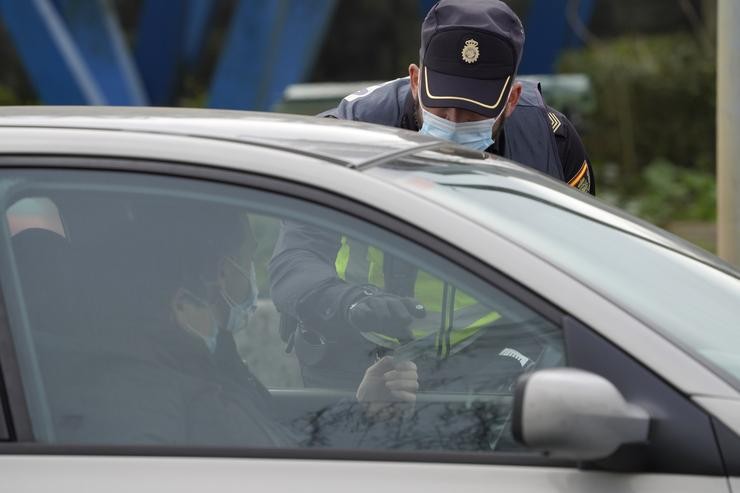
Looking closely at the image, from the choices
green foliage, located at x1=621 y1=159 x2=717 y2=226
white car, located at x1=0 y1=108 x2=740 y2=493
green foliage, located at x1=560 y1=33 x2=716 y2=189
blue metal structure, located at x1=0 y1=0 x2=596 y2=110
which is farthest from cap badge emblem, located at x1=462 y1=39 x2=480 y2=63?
green foliage, located at x1=560 y1=33 x2=716 y2=189

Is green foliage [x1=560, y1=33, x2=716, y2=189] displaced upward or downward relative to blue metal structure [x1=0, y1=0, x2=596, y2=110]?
upward

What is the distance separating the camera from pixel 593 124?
15.7 m

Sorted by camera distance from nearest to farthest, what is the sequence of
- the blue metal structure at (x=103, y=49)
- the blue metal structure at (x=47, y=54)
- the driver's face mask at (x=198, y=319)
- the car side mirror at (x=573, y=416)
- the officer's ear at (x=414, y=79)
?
the car side mirror at (x=573, y=416), the driver's face mask at (x=198, y=319), the officer's ear at (x=414, y=79), the blue metal structure at (x=47, y=54), the blue metal structure at (x=103, y=49)

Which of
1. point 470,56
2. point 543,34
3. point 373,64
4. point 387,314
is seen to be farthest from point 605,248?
point 373,64

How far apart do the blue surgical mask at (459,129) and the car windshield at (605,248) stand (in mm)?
909

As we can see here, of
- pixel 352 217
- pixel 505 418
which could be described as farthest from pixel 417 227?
pixel 505 418

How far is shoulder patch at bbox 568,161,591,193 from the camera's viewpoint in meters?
4.40

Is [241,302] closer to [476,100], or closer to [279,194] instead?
[279,194]

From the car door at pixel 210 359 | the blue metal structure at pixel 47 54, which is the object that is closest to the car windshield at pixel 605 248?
the car door at pixel 210 359

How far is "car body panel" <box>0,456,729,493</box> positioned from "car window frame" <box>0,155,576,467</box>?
2 cm

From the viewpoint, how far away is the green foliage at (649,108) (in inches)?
604

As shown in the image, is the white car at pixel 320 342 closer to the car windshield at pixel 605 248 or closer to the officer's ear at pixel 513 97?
the car windshield at pixel 605 248

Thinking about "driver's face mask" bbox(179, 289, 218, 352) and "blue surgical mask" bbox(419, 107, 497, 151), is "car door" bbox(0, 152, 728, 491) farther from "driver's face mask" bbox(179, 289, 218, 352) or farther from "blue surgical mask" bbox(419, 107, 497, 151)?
"blue surgical mask" bbox(419, 107, 497, 151)

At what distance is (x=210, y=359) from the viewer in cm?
265
